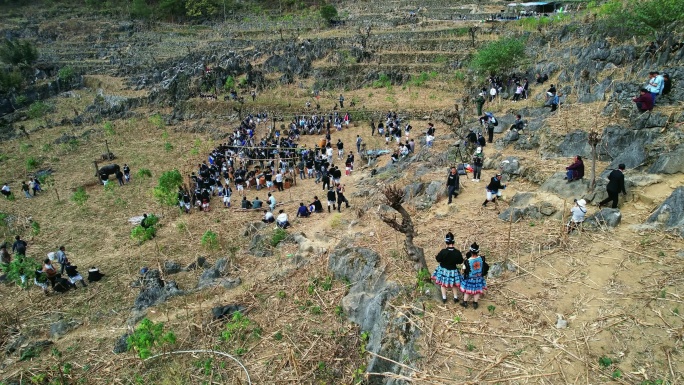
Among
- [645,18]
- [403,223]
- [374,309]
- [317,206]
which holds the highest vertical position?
[645,18]

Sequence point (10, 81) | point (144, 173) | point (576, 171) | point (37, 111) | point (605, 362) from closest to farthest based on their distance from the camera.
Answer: point (605, 362)
point (576, 171)
point (144, 173)
point (37, 111)
point (10, 81)

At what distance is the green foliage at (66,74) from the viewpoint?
5006 cm

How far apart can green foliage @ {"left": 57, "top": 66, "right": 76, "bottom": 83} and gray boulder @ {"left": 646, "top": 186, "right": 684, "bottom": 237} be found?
5718 centimetres

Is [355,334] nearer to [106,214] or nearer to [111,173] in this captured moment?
[106,214]

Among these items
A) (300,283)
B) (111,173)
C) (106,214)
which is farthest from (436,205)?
(111,173)

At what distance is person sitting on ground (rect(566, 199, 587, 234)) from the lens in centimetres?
1070

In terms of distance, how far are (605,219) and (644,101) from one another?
580cm

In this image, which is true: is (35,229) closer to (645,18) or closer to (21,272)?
(21,272)

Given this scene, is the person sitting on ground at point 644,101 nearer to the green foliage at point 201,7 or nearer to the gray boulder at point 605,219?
the gray boulder at point 605,219

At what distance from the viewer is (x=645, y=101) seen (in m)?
14.0

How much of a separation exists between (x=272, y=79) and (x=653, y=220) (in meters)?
37.1

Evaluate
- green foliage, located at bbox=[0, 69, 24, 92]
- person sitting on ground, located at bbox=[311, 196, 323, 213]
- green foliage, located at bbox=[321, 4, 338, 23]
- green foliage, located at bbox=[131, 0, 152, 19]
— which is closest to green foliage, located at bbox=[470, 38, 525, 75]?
person sitting on ground, located at bbox=[311, 196, 323, 213]

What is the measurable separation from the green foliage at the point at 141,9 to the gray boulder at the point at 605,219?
70.4m

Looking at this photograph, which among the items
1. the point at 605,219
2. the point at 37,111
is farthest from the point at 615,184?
the point at 37,111
